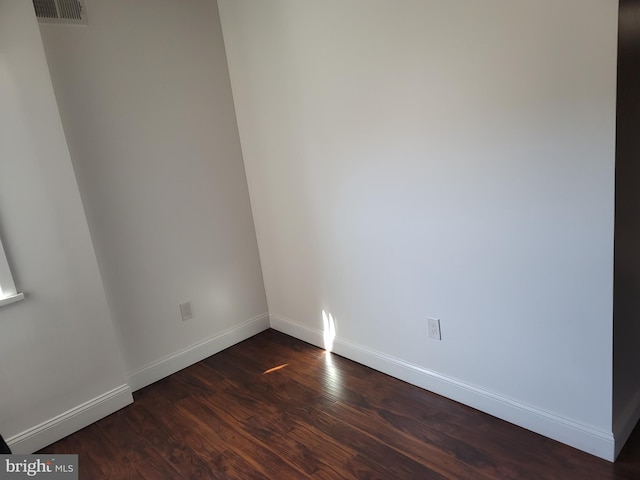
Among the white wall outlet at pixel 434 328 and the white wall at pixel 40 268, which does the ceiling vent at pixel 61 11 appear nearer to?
the white wall at pixel 40 268

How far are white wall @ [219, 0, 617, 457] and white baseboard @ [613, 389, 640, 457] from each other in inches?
2.4

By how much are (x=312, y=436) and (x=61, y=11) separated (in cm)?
240

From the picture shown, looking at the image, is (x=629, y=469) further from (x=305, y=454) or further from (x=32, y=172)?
(x=32, y=172)

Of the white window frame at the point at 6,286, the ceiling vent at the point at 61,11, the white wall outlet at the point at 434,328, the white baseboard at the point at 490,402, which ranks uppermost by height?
the ceiling vent at the point at 61,11

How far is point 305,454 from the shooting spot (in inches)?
81.1

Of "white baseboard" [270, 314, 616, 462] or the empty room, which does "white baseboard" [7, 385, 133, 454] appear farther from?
"white baseboard" [270, 314, 616, 462]

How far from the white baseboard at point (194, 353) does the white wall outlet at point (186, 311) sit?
0.20 meters

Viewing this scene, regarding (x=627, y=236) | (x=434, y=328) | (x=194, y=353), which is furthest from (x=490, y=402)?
(x=194, y=353)

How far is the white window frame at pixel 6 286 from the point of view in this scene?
213 centimetres

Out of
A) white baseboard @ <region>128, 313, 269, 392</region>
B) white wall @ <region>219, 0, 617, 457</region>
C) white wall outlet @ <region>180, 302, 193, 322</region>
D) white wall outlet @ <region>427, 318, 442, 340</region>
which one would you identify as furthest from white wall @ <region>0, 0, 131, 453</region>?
white wall outlet @ <region>427, 318, 442, 340</region>

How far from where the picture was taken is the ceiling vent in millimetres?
2264

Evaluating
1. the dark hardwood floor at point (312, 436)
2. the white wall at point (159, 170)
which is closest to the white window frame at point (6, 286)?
the white wall at point (159, 170)

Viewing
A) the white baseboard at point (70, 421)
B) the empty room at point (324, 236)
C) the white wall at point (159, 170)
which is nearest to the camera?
the empty room at point (324, 236)

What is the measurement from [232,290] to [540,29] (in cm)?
235
